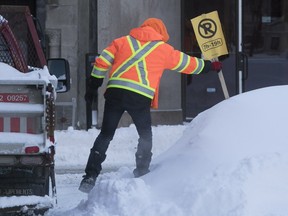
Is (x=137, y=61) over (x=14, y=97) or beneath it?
over

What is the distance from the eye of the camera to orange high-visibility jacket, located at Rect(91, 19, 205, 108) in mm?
7105

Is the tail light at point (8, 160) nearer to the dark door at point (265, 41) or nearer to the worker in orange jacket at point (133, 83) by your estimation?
the worker in orange jacket at point (133, 83)

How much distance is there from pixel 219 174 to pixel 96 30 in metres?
7.81

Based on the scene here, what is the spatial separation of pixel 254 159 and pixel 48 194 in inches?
68.5

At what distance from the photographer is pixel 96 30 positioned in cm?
1302

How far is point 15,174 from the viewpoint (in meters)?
5.65

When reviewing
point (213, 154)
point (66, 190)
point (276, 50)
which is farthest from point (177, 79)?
point (213, 154)

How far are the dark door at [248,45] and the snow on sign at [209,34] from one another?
459 centimetres

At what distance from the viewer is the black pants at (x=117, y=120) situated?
23.3 ft

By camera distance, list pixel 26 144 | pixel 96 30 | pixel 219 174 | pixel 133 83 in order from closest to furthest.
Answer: pixel 26 144, pixel 219 174, pixel 133 83, pixel 96 30

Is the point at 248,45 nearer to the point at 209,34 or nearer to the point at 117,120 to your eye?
the point at 209,34

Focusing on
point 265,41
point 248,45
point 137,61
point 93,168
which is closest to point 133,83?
point 137,61

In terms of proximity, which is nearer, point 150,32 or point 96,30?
point 150,32

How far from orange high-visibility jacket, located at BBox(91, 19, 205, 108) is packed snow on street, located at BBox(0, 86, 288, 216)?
0.65m
